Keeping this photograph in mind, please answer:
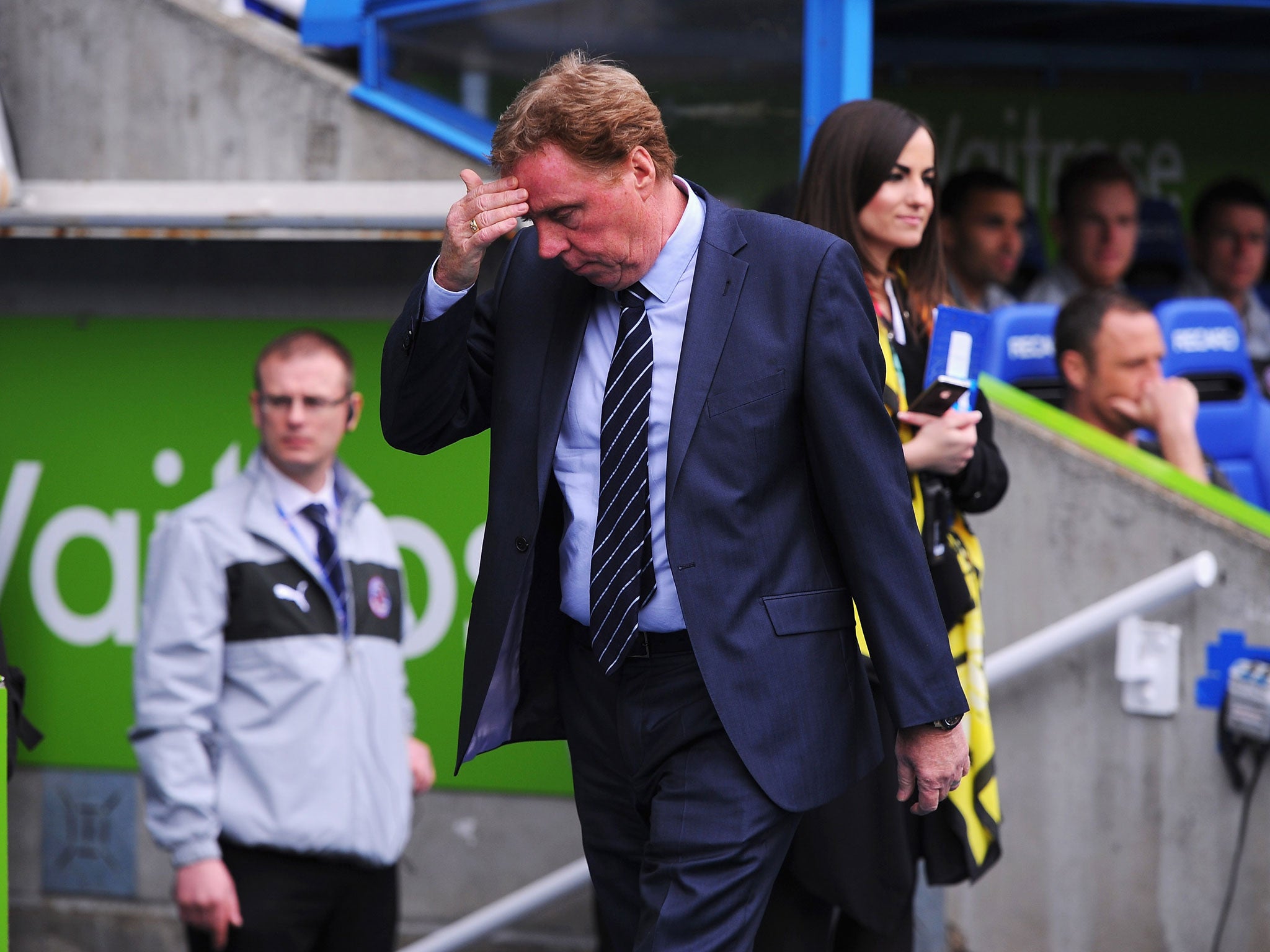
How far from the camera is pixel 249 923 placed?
315 centimetres

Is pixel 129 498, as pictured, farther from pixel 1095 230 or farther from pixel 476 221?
pixel 1095 230

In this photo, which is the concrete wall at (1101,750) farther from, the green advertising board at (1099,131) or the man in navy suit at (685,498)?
the green advertising board at (1099,131)

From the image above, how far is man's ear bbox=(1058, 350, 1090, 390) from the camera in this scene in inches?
169

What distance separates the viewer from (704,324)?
2209 millimetres

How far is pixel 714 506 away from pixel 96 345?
303 cm

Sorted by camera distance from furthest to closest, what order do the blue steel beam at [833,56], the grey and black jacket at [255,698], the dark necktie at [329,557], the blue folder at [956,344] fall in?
1. the blue steel beam at [833,56]
2. the dark necktie at [329,557]
3. the grey and black jacket at [255,698]
4. the blue folder at [956,344]

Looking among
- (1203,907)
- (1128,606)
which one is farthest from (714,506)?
(1203,907)

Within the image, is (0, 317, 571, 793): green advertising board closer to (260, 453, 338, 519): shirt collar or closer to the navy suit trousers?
(260, 453, 338, 519): shirt collar

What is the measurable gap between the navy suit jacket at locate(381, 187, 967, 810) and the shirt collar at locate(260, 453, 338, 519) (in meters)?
1.06

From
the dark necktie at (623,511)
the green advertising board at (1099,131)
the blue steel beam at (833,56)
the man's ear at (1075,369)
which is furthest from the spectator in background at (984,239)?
the dark necktie at (623,511)

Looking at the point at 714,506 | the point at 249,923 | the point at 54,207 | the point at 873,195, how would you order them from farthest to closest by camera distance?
the point at 54,207, the point at 249,923, the point at 873,195, the point at 714,506

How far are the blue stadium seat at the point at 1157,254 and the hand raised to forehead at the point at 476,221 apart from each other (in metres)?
5.49

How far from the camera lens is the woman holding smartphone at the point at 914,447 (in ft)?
9.00

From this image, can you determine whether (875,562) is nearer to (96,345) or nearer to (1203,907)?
(1203,907)
